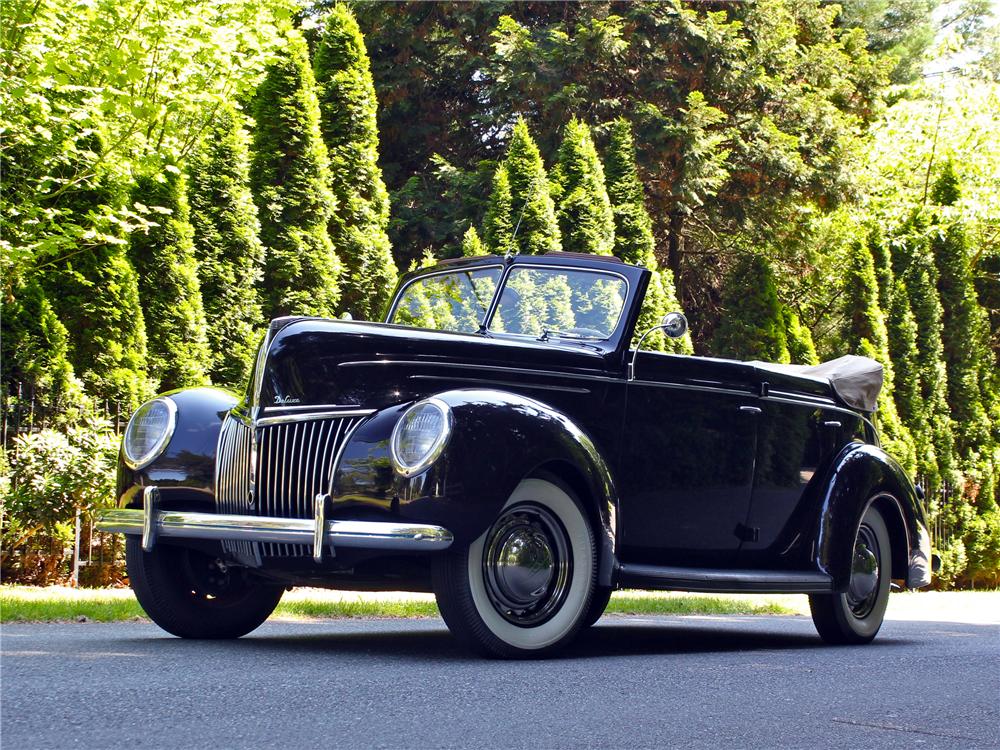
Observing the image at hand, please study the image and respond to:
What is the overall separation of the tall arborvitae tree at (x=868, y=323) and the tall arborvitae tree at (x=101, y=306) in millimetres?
14277

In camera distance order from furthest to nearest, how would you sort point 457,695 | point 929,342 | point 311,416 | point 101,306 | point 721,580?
point 929,342 → point 101,306 → point 721,580 → point 311,416 → point 457,695

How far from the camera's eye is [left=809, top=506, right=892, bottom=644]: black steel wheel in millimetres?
8234

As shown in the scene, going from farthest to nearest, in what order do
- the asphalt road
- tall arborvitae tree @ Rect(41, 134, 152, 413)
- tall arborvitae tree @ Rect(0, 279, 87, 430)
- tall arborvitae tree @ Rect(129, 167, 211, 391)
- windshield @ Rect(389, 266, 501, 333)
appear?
tall arborvitae tree @ Rect(129, 167, 211, 391) → tall arborvitae tree @ Rect(41, 134, 152, 413) → tall arborvitae tree @ Rect(0, 279, 87, 430) → windshield @ Rect(389, 266, 501, 333) → the asphalt road

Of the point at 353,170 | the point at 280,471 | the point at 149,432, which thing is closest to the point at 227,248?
the point at 353,170

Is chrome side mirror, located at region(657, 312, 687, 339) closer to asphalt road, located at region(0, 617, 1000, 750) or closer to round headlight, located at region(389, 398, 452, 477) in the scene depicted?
asphalt road, located at region(0, 617, 1000, 750)

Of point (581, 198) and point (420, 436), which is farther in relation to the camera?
point (581, 198)

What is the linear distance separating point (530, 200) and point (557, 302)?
13276 millimetres

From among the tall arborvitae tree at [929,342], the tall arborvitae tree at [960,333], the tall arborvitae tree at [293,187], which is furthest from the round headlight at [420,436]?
the tall arborvitae tree at [960,333]

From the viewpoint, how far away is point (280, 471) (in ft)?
20.5

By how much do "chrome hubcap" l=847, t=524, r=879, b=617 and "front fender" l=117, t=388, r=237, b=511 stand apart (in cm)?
407

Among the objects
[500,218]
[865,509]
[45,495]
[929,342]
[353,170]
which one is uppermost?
[353,170]

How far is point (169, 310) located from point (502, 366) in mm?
9685

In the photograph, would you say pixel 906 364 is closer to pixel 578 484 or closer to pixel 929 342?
pixel 929 342

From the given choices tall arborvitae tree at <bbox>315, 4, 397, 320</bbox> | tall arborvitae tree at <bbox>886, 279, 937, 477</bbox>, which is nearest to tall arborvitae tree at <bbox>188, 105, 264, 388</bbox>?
tall arborvitae tree at <bbox>315, 4, 397, 320</bbox>
